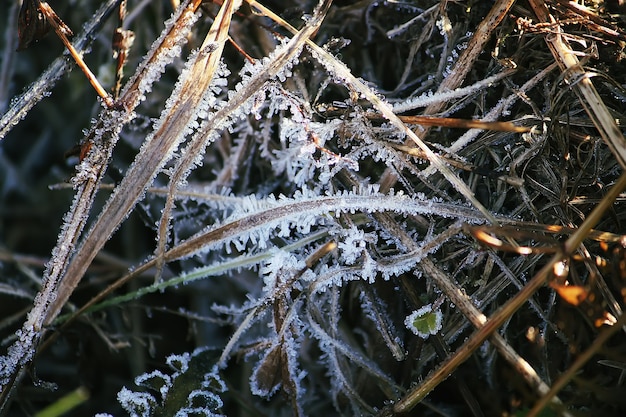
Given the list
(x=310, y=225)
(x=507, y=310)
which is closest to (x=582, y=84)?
(x=507, y=310)

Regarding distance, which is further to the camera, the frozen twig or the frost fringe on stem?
the frost fringe on stem

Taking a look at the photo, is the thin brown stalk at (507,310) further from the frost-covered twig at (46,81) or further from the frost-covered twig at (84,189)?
the frost-covered twig at (46,81)

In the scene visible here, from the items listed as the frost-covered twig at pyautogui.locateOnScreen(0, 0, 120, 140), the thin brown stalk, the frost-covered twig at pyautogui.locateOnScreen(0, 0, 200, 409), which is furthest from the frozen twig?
the frost-covered twig at pyautogui.locateOnScreen(0, 0, 120, 140)

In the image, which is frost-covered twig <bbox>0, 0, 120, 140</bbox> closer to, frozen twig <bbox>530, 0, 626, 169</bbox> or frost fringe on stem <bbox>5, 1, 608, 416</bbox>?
frost fringe on stem <bbox>5, 1, 608, 416</bbox>

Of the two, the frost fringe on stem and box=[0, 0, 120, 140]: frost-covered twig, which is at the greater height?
box=[0, 0, 120, 140]: frost-covered twig

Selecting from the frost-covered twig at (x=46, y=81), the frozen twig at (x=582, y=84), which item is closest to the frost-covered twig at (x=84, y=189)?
the frost-covered twig at (x=46, y=81)

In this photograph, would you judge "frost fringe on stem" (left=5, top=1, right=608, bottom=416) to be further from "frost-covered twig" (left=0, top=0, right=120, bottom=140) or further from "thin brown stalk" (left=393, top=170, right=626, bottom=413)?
"frost-covered twig" (left=0, top=0, right=120, bottom=140)

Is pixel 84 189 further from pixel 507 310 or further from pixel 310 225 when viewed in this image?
pixel 507 310

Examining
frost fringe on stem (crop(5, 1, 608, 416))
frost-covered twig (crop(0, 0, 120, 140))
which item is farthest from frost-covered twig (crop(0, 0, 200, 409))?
frost-covered twig (crop(0, 0, 120, 140))

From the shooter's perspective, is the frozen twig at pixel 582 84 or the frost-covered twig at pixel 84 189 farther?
the frost-covered twig at pixel 84 189

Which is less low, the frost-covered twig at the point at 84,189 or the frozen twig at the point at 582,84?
the frost-covered twig at the point at 84,189

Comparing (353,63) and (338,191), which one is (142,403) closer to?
(338,191)

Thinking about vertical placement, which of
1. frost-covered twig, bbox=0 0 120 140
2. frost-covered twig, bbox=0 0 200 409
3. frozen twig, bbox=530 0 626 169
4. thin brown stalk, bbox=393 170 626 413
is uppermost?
frost-covered twig, bbox=0 0 120 140
